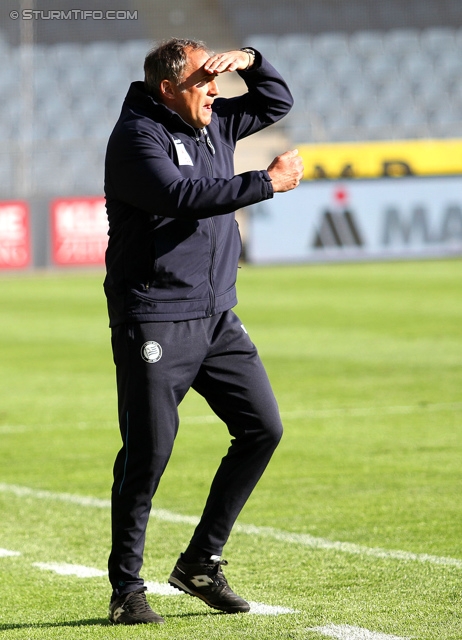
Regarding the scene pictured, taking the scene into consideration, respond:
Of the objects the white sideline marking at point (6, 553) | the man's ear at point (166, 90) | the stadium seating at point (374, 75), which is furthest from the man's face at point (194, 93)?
the stadium seating at point (374, 75)

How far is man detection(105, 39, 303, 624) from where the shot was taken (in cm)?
390

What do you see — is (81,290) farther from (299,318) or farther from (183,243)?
(183,243)

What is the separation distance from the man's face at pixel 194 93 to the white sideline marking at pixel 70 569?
1927mm

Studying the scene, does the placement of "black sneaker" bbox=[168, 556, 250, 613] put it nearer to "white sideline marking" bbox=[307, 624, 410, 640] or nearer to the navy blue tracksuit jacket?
"white sideline marking" bbox=[307, 624, 410, 640]

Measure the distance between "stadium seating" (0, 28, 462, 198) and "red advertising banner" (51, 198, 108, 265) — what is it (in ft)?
12.8

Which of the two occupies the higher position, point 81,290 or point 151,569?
point 151,569

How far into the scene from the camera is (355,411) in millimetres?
9547

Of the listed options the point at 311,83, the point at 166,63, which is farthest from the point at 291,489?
the point at 311,83

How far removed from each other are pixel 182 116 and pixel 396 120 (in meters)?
29.6

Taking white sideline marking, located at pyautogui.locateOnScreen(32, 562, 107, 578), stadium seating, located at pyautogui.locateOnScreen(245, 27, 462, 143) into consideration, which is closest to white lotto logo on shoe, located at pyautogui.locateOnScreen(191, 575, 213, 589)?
white sideline marking, located at pyautogui.locateOnScreen(32, 562, 107, 578)

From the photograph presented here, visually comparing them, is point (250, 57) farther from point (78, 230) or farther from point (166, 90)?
point (78, 230)

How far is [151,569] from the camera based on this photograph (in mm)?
4891

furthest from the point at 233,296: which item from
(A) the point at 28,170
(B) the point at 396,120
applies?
(B) the point at 396,120

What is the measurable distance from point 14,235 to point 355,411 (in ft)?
58.3
